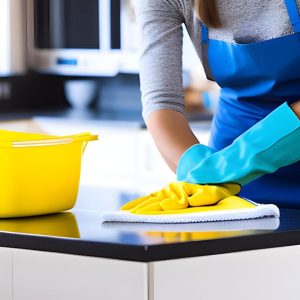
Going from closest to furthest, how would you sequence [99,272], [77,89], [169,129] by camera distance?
[99,272] < [169,129] < [77,89]

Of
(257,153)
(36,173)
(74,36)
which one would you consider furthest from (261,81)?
(74,36)

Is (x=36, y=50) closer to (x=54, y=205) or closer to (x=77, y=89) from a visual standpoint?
(x=77, y=89)

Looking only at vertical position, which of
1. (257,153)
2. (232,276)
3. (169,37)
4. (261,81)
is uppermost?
(169,37)

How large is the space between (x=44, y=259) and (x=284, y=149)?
0.53 metres

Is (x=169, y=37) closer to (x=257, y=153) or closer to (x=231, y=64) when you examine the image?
(x=231, y=64)

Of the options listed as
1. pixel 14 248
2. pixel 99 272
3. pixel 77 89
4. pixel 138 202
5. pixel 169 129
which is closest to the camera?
pixel 99 272

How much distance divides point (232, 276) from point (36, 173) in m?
0.48

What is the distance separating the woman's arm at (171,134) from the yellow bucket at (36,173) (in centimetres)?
27

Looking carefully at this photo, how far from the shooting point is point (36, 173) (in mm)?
1823

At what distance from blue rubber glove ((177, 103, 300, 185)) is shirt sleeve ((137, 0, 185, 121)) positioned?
0.32 metres

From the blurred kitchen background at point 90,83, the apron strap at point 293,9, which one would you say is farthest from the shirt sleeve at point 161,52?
the blurred kitchen background at point 90,83

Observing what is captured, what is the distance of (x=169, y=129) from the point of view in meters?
2.10

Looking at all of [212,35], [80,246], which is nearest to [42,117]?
[212,35]

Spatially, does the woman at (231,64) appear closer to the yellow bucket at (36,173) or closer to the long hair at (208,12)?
the long hair at (208,12)
